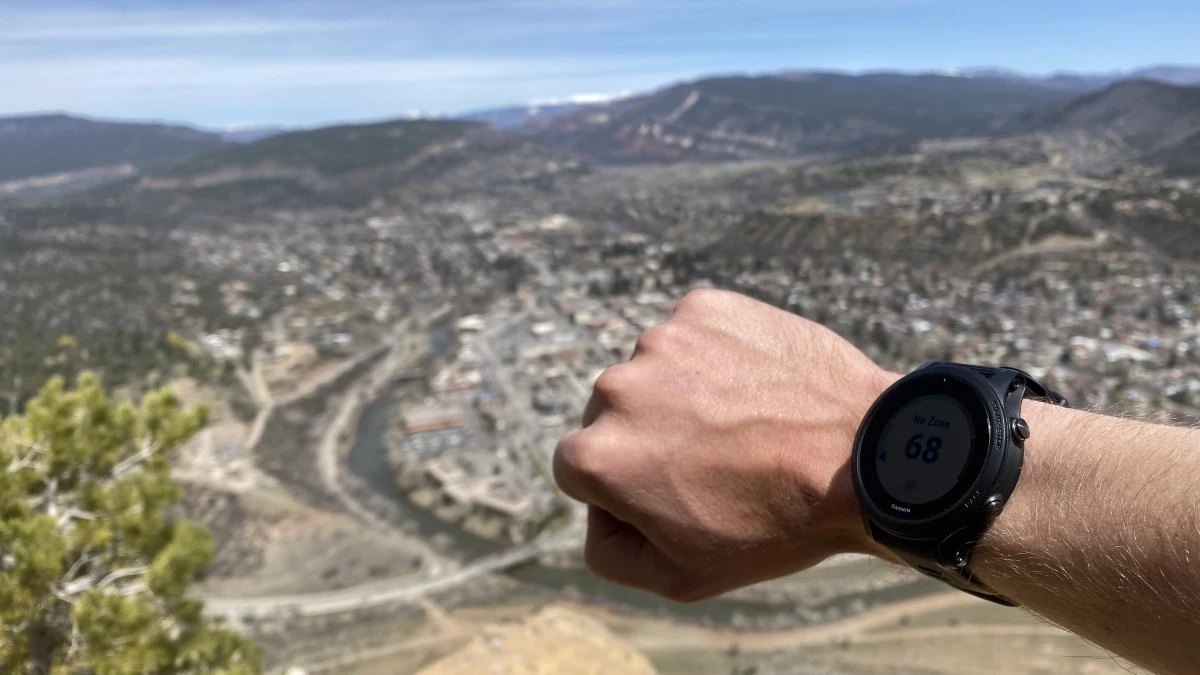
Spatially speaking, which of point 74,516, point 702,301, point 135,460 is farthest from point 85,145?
point 702,301

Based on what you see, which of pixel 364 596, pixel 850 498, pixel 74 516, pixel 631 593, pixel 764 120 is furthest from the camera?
pixel 764 120

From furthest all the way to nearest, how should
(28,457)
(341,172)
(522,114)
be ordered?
1. (522,114)
2. (341,172)
3. (28,457)

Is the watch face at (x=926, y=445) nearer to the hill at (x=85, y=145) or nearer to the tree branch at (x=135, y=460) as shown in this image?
the tree branch at (x=135, y=460)

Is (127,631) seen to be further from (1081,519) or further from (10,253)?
(10,253)

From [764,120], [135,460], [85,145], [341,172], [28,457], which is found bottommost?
[135,460]

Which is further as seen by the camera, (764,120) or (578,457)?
(764,120)

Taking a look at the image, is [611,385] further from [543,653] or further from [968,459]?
[543,653]

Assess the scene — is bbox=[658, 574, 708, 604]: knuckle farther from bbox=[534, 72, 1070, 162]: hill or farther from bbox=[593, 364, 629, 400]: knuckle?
bbox=[534, 72, 1070, 162]: hill
